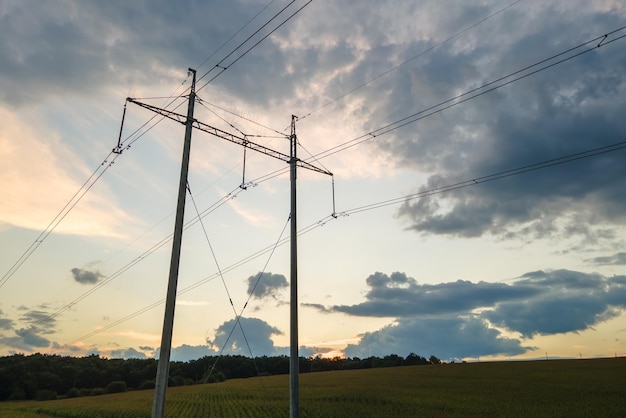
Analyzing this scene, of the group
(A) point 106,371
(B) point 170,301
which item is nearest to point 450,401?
(B) point 170,301

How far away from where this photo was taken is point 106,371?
487ft

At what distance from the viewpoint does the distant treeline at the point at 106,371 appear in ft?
433

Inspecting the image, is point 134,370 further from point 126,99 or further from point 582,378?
point 126,99

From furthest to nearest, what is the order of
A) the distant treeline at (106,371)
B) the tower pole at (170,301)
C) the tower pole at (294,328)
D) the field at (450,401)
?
the distant treeline at (106,371) < the field at (450,401) < the tower pole at (294,328) < the tower pole at (170,301)

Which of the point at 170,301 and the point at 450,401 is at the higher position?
the point at 170,301

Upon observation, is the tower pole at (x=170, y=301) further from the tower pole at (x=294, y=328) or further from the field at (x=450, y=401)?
the field at (x=450, y=401)

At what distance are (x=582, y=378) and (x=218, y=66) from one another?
8018 cm

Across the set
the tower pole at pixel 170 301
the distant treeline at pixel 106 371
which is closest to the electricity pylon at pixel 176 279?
the tower pole at pixel 170 301

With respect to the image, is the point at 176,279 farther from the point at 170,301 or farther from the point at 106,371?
the point at 106,371

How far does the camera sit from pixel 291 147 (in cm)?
3108

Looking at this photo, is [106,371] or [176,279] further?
[106,371]

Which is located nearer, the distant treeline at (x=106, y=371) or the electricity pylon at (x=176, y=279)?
the electricity pylon at (x=176, y=279)


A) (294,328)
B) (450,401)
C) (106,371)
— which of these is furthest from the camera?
(106,371)

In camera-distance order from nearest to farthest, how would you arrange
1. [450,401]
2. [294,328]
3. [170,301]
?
[170,301] → [294,328] → [450,401]
